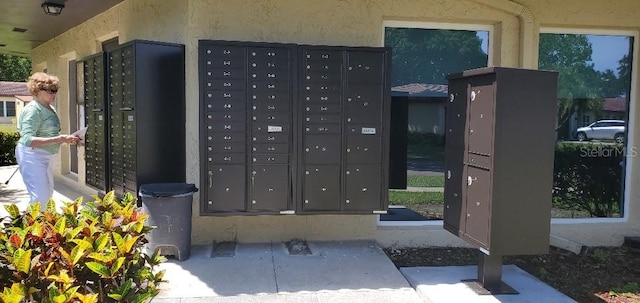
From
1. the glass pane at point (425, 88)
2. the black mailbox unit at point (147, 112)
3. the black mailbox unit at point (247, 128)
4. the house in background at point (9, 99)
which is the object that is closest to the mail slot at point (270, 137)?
the black mailbox unit at point (247, 128)

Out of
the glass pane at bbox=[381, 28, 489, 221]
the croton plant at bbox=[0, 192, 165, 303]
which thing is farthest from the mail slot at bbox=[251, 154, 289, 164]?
the croton plant at bbox=[0, 192, 165, 303]

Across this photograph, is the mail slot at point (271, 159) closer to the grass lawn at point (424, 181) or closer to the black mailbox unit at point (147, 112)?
the black mailbox unit at point (147, 112)

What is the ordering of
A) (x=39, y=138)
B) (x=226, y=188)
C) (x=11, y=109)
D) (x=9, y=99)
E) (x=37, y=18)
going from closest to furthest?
(x=39, y=138), (x=226, y=188), (x=37, y=18), (x=9, y=99), (x=11, y=109)

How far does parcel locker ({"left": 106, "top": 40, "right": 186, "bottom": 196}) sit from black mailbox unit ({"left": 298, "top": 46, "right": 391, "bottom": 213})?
4.35 ft

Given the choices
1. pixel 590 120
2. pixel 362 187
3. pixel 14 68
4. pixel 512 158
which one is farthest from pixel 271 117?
pixel 14 68

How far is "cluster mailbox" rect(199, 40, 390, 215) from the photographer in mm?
4520

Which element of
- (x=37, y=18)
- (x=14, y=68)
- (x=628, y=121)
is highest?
(x=14, y=68)

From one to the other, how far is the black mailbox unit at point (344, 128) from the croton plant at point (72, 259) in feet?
8.27

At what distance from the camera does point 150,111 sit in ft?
15.8

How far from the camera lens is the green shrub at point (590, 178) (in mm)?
5871

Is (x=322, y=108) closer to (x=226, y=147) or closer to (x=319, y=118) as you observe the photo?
(x=319, y=118)

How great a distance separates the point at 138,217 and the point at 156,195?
77.7 inches

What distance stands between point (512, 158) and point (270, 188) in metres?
2.22

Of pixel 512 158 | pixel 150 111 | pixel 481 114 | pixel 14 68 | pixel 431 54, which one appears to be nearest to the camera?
pixel 512 158
